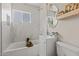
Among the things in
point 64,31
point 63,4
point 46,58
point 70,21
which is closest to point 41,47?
point 46,58

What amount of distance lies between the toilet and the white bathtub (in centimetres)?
28

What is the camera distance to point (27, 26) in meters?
1.39

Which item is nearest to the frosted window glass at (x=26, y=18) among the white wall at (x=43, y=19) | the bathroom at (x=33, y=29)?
the bathroom at (x=33, y=29)

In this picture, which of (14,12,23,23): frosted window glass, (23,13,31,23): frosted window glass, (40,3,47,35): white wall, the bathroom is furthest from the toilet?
(14,12,23,23): frosted window glass

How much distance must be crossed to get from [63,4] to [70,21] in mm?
238

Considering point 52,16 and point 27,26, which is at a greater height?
point 52,16

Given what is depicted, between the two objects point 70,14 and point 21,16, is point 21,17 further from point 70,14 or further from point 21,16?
point 70,14

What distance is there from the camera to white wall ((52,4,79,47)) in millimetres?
1279

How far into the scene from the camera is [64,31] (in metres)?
1.34

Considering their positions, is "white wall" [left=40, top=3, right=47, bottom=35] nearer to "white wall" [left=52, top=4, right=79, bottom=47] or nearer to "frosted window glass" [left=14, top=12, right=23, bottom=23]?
"white wall" [left=52, top=4, right=79, bottom=47]

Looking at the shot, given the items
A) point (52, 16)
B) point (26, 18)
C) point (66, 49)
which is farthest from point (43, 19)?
point (66, 49)

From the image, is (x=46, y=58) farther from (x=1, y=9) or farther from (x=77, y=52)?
(x=1, y=9)

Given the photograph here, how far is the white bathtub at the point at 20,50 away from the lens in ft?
4.46

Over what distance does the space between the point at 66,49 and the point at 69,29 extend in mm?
248
